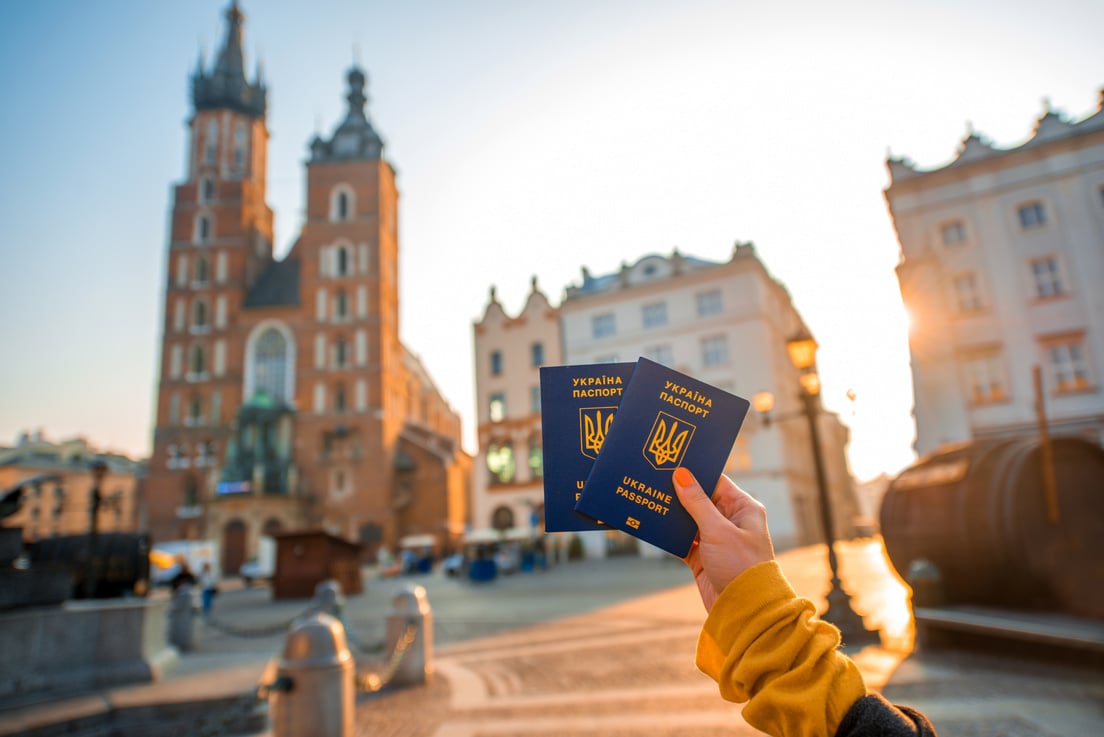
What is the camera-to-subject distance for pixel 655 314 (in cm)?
3291

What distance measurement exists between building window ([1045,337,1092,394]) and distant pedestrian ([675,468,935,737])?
81.9ft

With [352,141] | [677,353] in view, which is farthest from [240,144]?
[677,353]

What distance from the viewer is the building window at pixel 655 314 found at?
32219 mm

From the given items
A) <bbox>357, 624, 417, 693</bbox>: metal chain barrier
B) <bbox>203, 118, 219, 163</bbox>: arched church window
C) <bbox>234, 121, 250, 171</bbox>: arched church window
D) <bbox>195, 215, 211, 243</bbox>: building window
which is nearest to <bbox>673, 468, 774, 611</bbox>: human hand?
<bbox>357, 624, 417, 693</bbox>: metal chain barrier

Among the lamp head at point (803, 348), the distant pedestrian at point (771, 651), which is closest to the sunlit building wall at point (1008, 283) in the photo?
the lamp head at point (803, 348)

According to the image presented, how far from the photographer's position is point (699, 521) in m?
1.55

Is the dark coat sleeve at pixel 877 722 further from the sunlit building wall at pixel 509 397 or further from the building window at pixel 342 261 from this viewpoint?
the building window at pixel 342 261

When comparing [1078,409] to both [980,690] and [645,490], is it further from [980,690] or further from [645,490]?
[645,490]

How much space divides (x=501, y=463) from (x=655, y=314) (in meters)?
11.7

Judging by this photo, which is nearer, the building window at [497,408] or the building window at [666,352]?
the building window at [666,352]

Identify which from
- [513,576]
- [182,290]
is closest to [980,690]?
[513,576]

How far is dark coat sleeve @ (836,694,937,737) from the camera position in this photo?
1.31m

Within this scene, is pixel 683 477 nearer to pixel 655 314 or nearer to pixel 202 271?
pixel 655 314

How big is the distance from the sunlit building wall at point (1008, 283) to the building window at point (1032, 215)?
34 mm
